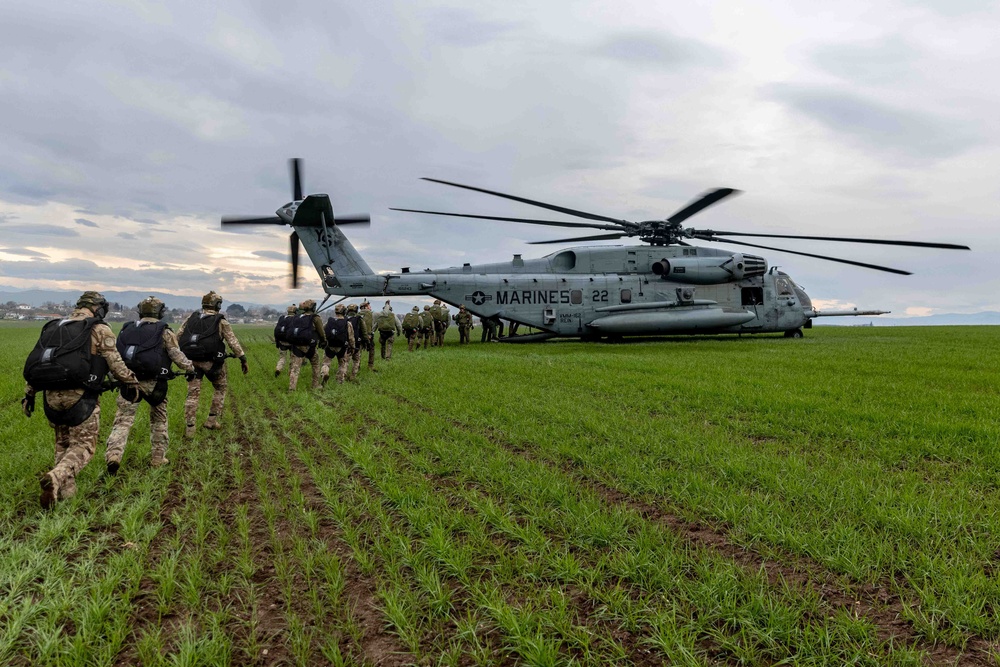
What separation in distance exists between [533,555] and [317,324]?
853 centimetres

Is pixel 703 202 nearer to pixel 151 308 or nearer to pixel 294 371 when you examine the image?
pixel 294 371

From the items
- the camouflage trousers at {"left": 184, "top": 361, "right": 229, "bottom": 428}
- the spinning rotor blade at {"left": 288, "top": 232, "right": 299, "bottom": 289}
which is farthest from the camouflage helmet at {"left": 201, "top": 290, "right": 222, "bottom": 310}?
the spinning rotor blade at {"left": 288, "top": 232, "right": 299, "bottom": 289}

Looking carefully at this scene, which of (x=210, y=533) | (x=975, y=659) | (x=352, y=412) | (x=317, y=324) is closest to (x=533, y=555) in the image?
(x=975, y=659)

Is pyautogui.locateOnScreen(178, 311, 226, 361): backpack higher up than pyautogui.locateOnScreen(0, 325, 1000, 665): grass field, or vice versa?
pyautogui.locateOnScreen(178, 311, 226, 361): backpack

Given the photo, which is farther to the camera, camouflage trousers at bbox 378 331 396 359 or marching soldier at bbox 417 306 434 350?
marching soldier at bbox 417 306 434 350

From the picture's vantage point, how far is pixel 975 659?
2285 millimetres

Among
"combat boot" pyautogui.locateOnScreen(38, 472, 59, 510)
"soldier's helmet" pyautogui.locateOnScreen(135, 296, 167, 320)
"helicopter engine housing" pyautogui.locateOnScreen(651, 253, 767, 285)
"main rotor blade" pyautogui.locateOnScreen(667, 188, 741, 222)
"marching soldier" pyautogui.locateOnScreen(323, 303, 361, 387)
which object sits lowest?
"combat boot" pyautogui.locateOnScreen(38, 472, 59, 510)

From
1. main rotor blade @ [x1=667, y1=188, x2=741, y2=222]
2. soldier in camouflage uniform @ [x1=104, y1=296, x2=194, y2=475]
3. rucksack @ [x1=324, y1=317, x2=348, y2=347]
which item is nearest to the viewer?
soldier in camouflage uniform @ [x1=104, y1=296, x2=194, y2=475]

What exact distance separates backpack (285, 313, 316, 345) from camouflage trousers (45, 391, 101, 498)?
5852mm

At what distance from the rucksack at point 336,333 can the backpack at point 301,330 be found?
0.51 metres

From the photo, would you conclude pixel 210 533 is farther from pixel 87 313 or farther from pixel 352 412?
pixel 352 412

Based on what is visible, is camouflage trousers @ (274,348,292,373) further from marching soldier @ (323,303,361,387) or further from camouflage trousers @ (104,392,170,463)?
camouflage trousers @ (104,392,170,463)

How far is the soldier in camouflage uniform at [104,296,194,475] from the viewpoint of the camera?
526cm

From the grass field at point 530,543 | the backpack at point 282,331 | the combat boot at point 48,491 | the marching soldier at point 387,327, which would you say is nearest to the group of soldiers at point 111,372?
the combat boot at point 48,491
